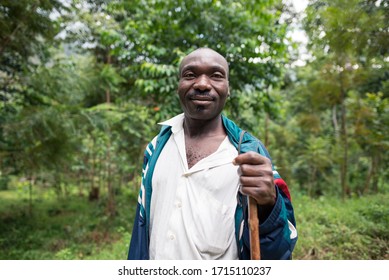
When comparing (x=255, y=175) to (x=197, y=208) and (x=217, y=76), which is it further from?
(x=217, y=76)

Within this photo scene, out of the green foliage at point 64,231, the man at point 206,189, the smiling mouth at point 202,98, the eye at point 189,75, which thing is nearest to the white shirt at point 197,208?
the man at point 206,189

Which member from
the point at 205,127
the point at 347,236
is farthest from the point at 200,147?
the point at 347,236

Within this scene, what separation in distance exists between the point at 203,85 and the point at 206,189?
504 millimetres

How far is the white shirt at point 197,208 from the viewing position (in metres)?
1.40

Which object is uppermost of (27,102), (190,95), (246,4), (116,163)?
(246,4)

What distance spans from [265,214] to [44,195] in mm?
16344

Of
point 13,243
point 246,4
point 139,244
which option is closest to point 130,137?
point 13,243

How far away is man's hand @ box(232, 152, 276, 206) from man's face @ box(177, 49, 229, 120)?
1.46 ft

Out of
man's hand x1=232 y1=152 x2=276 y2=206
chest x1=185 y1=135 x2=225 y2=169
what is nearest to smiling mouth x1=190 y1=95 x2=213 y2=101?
chest x1=185 y1=135 x2=225 y2=169

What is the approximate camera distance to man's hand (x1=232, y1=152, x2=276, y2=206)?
1174 millimetres

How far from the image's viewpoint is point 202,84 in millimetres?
1498

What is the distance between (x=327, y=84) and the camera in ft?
27.9

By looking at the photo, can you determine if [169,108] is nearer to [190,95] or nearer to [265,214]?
[190,95]

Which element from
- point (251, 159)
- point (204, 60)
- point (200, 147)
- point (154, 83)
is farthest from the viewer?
point (154, 83)
